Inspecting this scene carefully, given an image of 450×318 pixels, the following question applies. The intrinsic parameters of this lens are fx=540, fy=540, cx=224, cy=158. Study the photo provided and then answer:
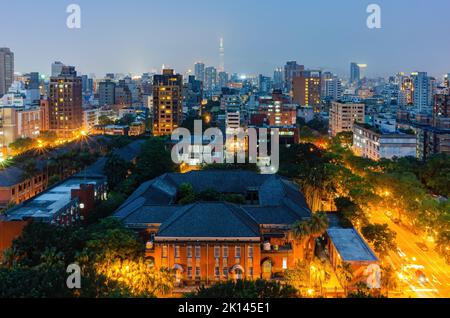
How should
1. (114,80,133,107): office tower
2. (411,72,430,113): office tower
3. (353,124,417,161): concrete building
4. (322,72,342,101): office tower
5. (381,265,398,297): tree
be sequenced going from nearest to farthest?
(381,265,398,297): tree → (353,124,417,161): concrete building → (411,72,430,113): office tower → (114,80,133,107): office tower → (322,72,342,101): office tower

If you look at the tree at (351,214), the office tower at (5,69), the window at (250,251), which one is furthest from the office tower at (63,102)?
the window at (250,251)

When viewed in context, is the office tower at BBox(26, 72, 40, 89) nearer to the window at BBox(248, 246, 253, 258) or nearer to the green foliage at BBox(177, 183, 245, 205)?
the green foliage at BBox(177, 183, 245, 205)

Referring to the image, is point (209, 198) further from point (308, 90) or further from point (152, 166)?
point (308, 90)

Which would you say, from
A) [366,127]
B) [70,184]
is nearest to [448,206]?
[70,184]

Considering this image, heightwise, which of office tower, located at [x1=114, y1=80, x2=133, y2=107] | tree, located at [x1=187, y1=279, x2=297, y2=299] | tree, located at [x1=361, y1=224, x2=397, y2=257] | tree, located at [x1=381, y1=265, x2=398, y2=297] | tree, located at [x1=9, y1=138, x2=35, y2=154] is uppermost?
office tower, located at [x1=114, y1=80, x2=133, y2=107]

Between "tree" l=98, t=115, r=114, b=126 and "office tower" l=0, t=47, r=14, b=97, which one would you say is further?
"office tower" l=0, t=47, r=14, b=97

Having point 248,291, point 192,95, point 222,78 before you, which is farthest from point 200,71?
point 248,291

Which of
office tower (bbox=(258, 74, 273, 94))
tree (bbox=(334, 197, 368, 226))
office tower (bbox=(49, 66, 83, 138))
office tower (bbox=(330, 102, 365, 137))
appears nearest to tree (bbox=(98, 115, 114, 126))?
Result: office tower (bbox=(49, 66, 83, 138))
